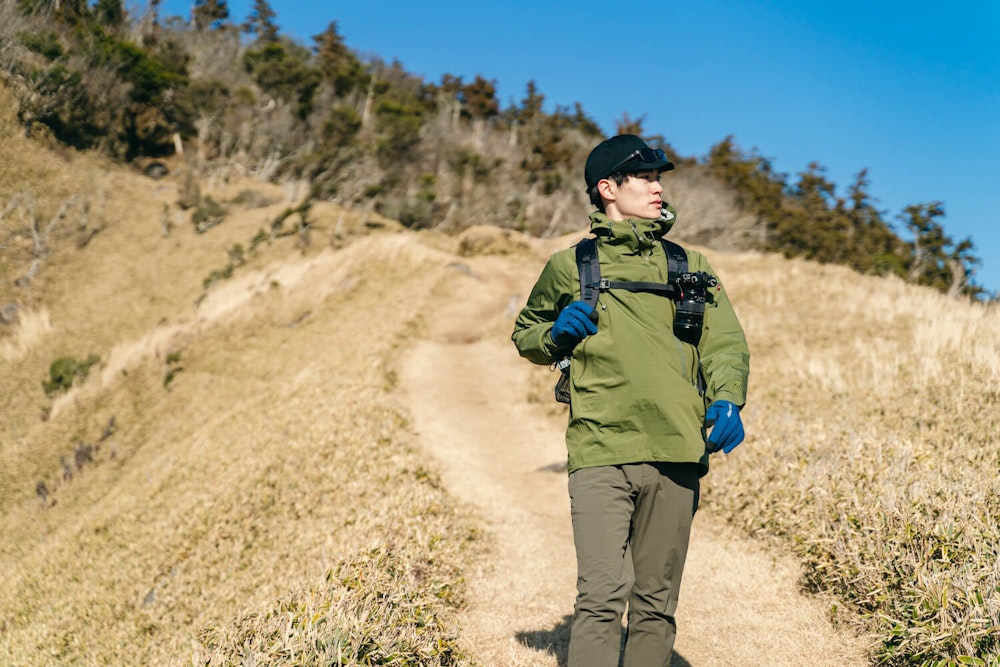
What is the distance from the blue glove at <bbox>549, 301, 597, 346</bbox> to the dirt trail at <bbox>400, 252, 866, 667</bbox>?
96.2 inches

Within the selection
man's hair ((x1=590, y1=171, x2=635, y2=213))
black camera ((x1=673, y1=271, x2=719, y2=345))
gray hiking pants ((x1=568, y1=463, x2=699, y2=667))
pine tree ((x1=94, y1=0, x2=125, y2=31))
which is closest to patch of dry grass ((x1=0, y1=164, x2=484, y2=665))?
gray hiking pants ((x1=568, y1=463, x2=699, y2=667))

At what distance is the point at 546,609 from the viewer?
5645 millimetres

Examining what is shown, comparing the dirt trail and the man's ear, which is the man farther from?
the dirt trail

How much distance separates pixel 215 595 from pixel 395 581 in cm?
389

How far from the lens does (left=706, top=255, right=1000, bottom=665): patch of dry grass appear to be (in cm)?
425

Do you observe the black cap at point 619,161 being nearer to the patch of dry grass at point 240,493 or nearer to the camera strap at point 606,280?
the camera strap at point 606,280

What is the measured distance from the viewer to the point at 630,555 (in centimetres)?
315

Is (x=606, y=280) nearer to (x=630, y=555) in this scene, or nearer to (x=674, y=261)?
(x=674, y=261)

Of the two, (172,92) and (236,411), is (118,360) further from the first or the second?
(172,92)

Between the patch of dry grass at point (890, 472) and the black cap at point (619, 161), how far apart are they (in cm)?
289

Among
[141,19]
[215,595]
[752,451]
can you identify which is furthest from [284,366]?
[141,19]

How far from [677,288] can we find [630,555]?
1.19 meters

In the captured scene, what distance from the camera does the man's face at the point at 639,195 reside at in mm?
3381

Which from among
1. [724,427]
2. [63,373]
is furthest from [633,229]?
[63,373]
